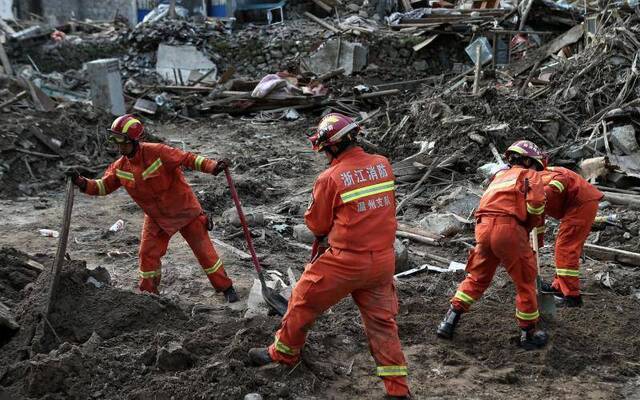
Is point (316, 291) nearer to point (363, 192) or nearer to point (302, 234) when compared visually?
point (363, 192)

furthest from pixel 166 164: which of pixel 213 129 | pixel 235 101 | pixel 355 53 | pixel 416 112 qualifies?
pixel 355 53

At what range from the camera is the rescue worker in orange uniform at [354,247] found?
172 inches

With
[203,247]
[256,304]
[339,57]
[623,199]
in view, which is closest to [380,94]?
[339,57]

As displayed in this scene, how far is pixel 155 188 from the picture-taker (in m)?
6.30

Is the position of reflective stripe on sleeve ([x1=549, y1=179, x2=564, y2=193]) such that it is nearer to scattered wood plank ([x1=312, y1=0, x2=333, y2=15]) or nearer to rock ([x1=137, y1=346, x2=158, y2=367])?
rock ([x1=137, y1=346, x2=158, y2=367])

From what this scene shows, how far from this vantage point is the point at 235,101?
57.3 feet

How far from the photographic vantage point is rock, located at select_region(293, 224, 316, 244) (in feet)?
28.6

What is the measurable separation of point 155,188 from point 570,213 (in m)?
3.85

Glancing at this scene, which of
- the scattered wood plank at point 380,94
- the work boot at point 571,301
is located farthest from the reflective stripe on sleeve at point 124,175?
the scattered wood plank at point 380,94

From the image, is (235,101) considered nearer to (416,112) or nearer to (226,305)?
(416,112)

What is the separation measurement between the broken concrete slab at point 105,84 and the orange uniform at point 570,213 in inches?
429

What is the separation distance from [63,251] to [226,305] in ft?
5.88

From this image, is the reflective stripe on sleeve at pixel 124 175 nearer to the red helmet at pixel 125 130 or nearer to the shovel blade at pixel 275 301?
the red helmet at pixel 125 130

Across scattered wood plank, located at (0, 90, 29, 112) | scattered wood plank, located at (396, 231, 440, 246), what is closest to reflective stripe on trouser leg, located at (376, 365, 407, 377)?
scattered wood plank, located at (396, 231, 440, 246)
